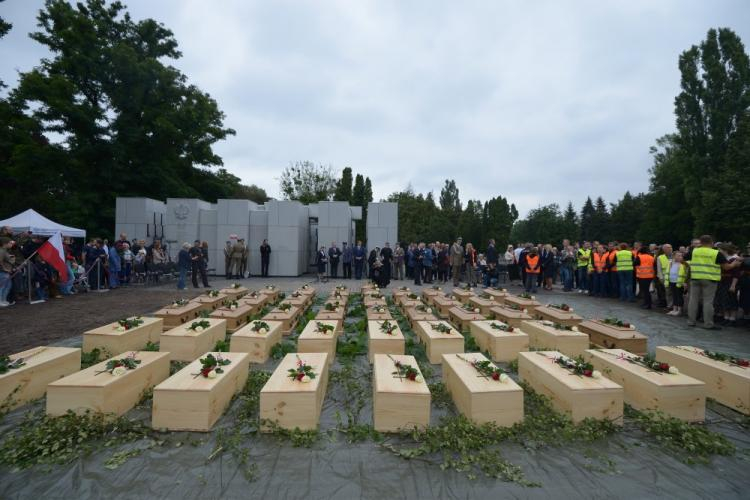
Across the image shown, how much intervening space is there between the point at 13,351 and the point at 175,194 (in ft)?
71.2

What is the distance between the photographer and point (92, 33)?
22672mm

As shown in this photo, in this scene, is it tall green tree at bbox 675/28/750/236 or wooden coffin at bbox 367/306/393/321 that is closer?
wooden coffin at bbox 367/306/393/321

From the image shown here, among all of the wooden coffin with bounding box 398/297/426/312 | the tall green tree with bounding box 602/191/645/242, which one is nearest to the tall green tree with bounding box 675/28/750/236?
the tall green tree with bounding box 602/191/645/242

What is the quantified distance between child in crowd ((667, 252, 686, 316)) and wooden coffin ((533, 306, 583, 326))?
12.4 ft

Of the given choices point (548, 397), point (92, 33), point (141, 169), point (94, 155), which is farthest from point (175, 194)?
point (548, 397)

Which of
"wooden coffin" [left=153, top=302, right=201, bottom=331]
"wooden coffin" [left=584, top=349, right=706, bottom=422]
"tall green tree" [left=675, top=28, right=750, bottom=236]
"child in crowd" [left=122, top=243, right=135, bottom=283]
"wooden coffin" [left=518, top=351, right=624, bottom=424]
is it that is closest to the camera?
"wooden coffin" [left=518, top=351, right=624, bottom=424]

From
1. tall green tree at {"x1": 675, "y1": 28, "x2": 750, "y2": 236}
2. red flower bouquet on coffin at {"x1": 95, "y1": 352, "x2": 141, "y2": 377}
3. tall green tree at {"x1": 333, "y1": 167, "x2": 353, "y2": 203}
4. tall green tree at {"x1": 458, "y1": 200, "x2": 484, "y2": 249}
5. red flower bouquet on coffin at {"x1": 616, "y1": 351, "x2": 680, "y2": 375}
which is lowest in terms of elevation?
red flower bouquet on coffin at {"x1": 95, "y1": 352, "x2": 141, "y2": 377}

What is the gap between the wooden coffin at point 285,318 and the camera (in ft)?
23.3

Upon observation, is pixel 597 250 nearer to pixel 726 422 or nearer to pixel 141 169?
Answer: pixel 726 422

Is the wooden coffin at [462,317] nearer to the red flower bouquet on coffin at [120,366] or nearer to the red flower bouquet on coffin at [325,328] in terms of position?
the red flower bouquet on coffin at [325,328]

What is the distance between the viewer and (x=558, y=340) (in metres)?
5.75

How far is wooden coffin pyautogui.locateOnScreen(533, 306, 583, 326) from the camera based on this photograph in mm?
7191

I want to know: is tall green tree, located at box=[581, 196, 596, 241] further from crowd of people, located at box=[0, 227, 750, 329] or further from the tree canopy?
the tree canopy

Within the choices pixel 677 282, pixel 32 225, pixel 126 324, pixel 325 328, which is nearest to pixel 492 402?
pixel 325 328
